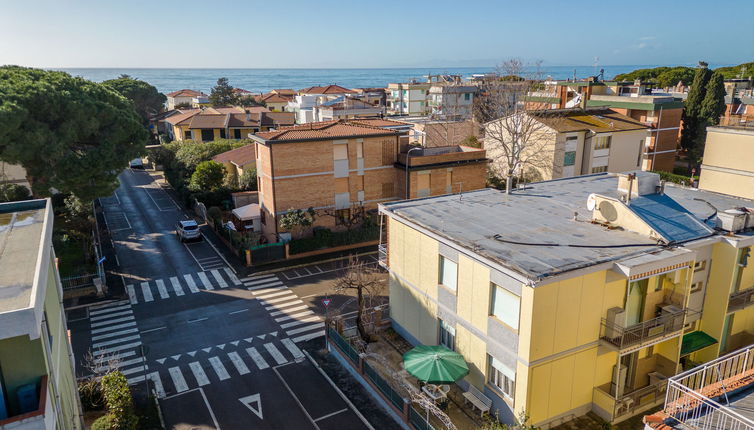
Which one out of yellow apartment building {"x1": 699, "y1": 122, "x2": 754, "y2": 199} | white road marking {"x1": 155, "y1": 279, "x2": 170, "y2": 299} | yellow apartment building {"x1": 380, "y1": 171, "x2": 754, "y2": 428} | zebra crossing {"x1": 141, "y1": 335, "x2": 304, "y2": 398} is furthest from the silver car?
yellow apartment building {"x1": 699, "y1": 122, "x2": 754, "y2": 199}

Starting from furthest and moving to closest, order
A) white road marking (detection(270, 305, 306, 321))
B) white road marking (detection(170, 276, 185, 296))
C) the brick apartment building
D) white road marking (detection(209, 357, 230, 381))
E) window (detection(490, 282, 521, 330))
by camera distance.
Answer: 1. the brick apartment building
2. white road marking (detection(170, 276, 185, 296))
3. white road marking (detection(270, 305, 306, 321))
4. white road marking (detection(209, 357, 230, 381))
5. window (detection(490, 282, 521, 330))

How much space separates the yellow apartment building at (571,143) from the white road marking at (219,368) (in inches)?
1399

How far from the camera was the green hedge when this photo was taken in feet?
118

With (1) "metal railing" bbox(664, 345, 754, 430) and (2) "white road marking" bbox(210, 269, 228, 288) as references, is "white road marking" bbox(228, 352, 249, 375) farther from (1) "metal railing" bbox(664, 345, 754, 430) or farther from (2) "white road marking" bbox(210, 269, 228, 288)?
(1) "metal railing" bbox(664, 345, 754, 430)

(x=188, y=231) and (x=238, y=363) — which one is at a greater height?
(x=188, y=231)

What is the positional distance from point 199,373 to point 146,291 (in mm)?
10999

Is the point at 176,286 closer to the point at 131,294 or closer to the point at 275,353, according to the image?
the point at 131,294

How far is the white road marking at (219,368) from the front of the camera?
21.6 meters

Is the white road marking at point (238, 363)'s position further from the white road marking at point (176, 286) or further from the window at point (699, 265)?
the window at point (699, 265)

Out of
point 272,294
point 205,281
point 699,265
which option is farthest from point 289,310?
point 699,265

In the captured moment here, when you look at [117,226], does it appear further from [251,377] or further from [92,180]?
[251,377]

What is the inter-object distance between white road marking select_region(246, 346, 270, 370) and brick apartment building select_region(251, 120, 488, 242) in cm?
1454

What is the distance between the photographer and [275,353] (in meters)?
23.4

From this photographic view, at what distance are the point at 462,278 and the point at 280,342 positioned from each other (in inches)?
415
